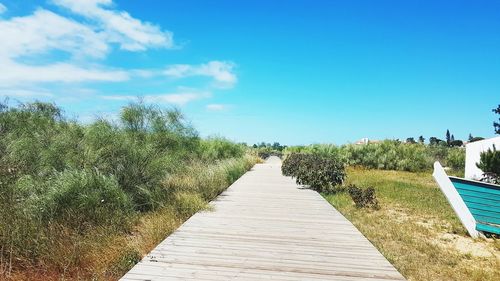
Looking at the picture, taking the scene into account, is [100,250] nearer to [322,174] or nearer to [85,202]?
[85,202]

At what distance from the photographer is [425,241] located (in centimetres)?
731

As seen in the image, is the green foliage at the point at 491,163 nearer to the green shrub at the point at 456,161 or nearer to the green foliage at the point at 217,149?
the green shrub at the point at 456,161

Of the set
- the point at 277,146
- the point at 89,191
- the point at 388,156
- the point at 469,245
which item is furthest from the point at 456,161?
the point at 277,146

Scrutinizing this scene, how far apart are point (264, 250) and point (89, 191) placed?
10.6ft

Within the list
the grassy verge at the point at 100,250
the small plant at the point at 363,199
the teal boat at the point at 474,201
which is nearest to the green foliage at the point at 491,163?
the small plant at the point at 363,199

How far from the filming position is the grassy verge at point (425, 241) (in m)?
5.54

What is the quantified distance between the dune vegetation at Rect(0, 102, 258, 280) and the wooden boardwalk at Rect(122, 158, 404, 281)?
1.46 feet

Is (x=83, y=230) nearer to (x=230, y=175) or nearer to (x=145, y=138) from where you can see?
(x=145, y=138)

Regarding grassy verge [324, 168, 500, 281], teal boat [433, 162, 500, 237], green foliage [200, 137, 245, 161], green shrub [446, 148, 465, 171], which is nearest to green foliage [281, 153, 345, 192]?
grassy verge [324, 168, 500, 281]

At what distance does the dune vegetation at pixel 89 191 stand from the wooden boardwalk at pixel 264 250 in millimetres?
445

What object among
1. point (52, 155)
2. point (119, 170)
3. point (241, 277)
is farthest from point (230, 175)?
point (241, 277)

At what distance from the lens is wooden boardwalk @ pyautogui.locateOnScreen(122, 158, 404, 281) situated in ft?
14.6

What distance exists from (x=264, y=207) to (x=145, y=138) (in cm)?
360

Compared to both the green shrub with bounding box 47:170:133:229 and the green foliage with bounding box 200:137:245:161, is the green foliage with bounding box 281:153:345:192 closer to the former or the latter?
the green foliage with bounding box 200:137:245:161
